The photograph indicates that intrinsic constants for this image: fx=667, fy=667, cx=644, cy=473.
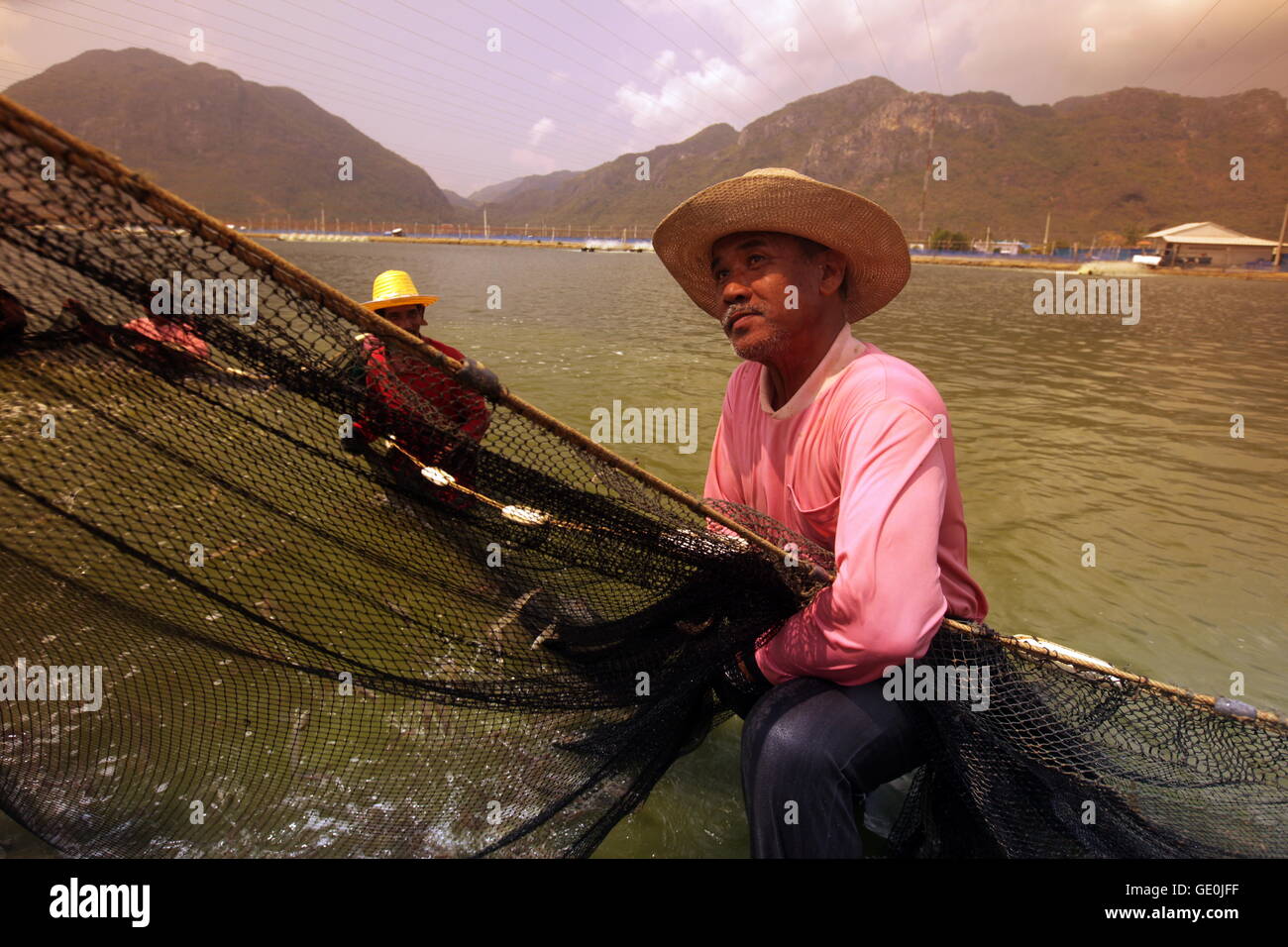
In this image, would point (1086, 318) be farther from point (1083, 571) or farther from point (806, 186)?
point (806, 186)

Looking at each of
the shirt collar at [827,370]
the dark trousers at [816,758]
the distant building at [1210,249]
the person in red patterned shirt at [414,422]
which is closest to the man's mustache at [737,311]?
the shirt collar at [827,370]

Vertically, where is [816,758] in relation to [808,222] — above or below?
below

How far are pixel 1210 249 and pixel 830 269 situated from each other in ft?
322

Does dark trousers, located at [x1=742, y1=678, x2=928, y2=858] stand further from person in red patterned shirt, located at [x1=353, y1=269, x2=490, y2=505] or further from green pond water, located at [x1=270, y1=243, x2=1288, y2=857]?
person in red patterned shirt, located at [x1=353, y1=269, x2=490, y2=505]

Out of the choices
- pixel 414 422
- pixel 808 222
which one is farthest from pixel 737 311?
pixel 414 422

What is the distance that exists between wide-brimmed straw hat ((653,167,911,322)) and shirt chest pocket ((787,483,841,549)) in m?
0.74

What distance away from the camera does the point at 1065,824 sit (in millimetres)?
2178

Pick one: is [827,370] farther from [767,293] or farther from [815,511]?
[815,511]

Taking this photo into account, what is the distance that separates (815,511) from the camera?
2.29 meters

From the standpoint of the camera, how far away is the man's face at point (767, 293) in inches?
86.7

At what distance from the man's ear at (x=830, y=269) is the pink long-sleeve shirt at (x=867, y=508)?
218mm

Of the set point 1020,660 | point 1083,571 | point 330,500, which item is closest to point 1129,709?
point 1020,660

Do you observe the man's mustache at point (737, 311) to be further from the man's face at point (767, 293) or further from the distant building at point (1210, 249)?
the distant building at point (1210, 249)
